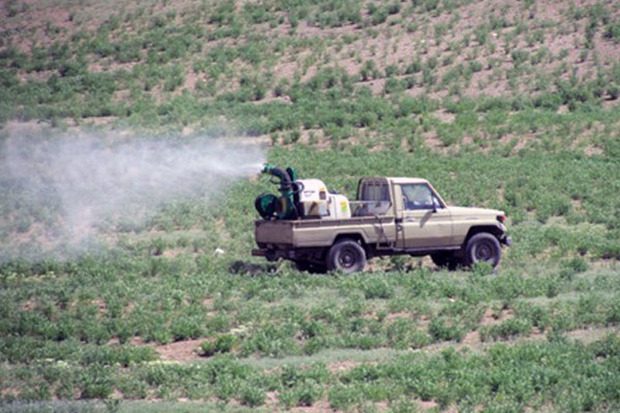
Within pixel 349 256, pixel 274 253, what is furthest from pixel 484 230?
pixel 274 253

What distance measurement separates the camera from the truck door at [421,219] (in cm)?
2086

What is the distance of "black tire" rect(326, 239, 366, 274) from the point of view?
20.5 meters

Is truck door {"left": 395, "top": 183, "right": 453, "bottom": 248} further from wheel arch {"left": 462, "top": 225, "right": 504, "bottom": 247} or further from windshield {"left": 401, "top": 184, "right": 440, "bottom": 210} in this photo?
wheel arch {"left": 462, "top": 225, "right": 504, "bottom": 247}

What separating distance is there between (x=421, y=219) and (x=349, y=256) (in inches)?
62.7

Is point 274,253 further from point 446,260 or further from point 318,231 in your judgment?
point 446,260

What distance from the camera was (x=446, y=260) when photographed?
22234mm

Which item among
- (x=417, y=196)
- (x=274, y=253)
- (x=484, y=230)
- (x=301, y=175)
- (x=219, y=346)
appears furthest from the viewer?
(x=301, y=175)

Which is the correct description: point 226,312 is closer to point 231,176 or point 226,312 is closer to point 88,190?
point 88,190

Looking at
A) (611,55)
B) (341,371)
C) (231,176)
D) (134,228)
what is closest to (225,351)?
(341,371)

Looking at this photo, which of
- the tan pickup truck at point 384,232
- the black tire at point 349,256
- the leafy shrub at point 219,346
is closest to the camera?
the leafy shrub at point 219,346

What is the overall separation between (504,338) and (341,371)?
2930 millimetres

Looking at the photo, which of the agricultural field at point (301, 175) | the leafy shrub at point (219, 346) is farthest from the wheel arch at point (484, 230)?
the leafy shrub at point (219, 346)

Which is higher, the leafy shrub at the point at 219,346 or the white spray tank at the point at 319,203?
the white spray tank at the point at 319,203

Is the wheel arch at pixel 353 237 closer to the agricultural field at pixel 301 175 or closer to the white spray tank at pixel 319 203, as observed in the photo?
the white spray tank at pixel 319 203
